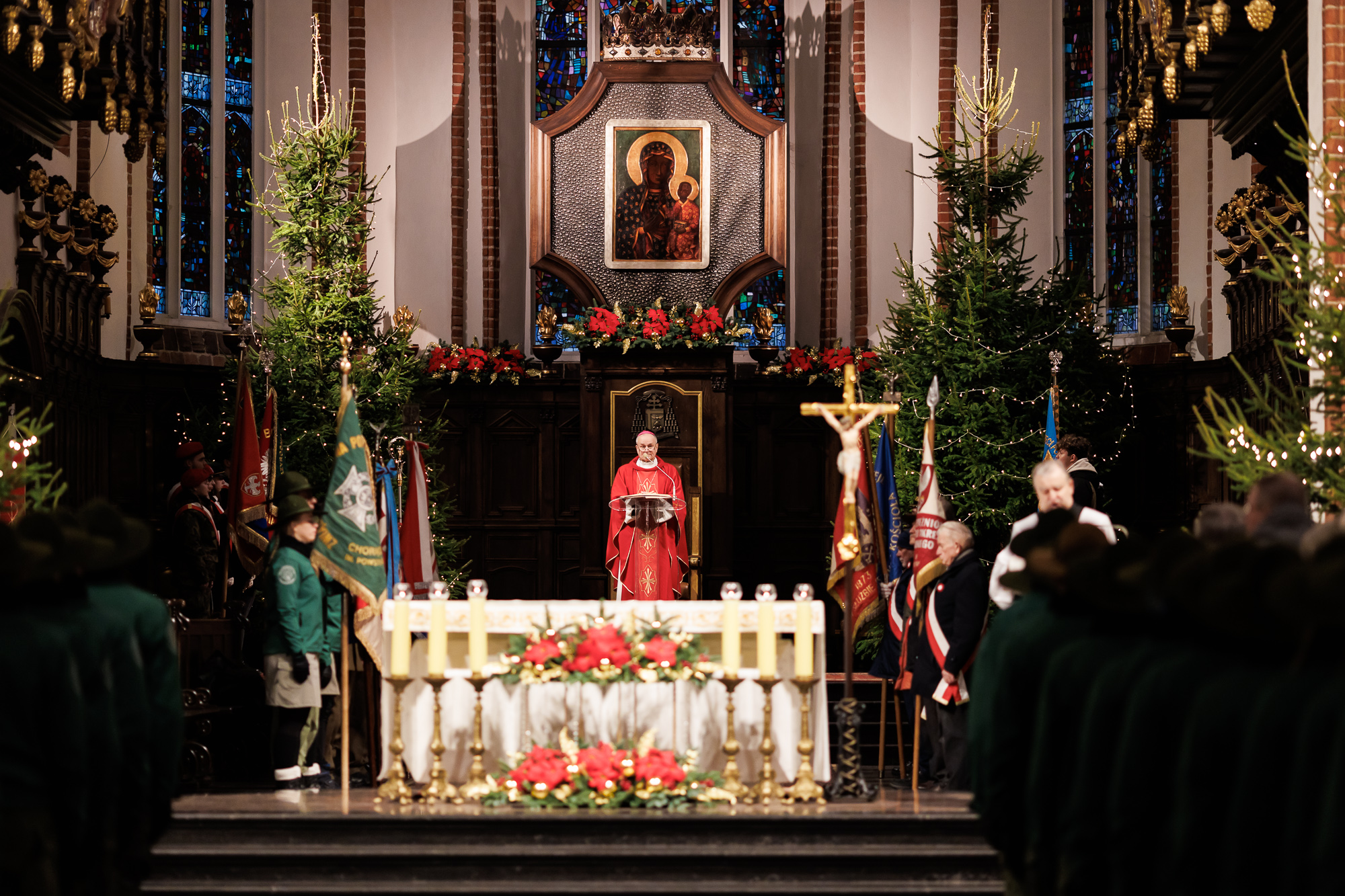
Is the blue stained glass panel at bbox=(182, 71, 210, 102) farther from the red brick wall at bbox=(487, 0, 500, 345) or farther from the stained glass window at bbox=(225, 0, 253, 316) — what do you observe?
the red brick wall at bbox=(487, 0, 500, 345)

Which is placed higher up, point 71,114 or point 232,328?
point 71,114

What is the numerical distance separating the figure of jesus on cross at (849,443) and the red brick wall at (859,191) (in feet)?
24.0

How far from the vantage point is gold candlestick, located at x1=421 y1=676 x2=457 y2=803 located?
6625mm

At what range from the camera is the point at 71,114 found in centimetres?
961

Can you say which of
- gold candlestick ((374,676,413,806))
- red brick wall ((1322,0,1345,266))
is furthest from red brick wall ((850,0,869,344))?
gold candlestick ((374,676,413,806))

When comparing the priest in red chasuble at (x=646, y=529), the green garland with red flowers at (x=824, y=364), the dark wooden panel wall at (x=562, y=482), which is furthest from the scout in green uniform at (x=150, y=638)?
the green garland with red flowers at (x=824, y=364)

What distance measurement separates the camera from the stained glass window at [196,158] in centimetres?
1405

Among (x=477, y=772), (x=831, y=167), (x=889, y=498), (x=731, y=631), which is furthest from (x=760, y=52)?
(x=477, y=772)

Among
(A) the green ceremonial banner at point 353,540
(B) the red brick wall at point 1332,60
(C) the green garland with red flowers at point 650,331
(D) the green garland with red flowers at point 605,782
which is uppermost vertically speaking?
(B) the red brick wall at point 1332,60

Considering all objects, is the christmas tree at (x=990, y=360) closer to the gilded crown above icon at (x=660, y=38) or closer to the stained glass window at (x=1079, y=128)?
the stained glass window at (x=1079, y=128)

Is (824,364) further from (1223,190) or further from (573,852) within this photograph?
(573,852)

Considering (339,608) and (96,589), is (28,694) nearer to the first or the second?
(96,589)

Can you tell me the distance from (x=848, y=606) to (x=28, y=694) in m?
3.85

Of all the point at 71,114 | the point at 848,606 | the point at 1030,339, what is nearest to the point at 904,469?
the point at 1030,339
